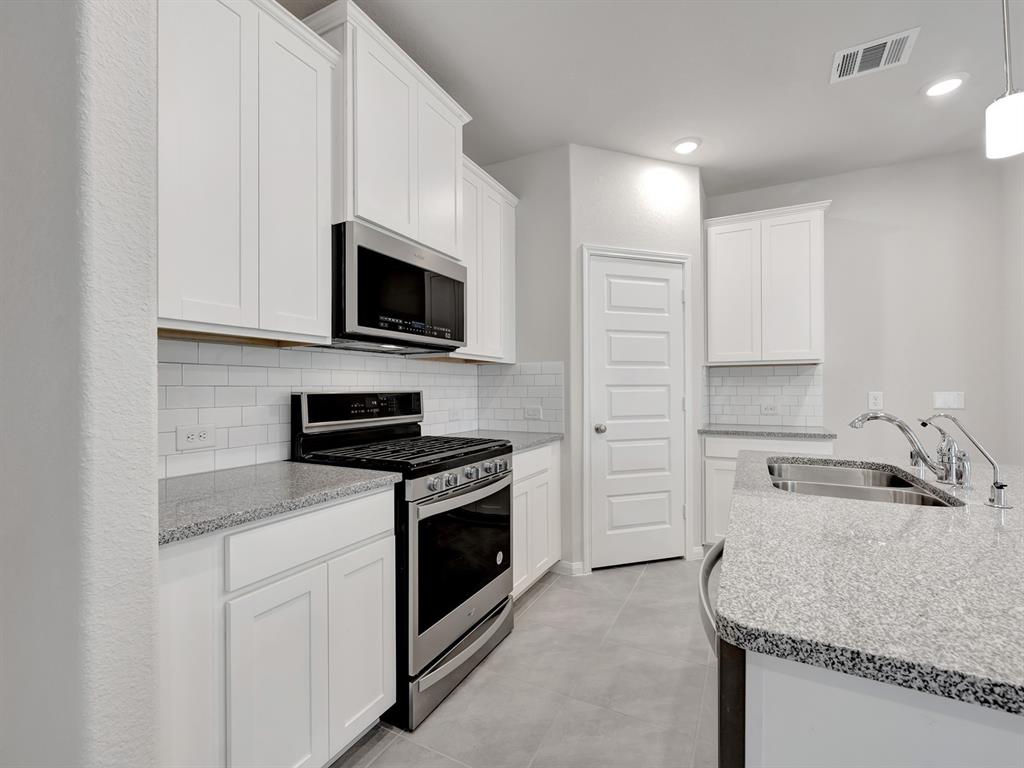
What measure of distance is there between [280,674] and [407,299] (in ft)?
4.54

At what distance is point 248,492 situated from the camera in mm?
1415

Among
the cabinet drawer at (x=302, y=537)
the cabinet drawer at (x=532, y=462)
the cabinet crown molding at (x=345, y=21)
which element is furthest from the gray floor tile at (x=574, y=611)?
the cabinet crown molding at (x=345, y=21)

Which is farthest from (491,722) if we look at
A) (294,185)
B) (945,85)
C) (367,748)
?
(945,85)

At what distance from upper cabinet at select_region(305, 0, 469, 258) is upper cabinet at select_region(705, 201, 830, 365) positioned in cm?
216

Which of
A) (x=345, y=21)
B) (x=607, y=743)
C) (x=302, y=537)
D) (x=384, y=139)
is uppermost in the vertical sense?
(x=345, y=21)

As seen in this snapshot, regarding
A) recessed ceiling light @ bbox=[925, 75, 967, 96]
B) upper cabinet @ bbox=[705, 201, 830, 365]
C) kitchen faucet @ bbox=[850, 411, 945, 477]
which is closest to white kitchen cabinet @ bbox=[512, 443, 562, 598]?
kitchen faucet @ bbox=[850, 411, 945, 477]

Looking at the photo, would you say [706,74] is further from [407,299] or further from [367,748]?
[367,748]

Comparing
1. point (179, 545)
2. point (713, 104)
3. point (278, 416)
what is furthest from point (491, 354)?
point (179, 545)

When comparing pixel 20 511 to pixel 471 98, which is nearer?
pixel 20 511

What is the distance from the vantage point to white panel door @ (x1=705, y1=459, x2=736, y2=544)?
3508mm

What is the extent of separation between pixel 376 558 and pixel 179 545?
64 centimetres

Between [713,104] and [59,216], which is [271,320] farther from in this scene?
[713,104]

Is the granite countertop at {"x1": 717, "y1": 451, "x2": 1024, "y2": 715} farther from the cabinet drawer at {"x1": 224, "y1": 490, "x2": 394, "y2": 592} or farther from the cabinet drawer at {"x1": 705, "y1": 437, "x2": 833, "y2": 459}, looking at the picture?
the cabinet drawer at {"x1": 705, "y1": 437, "x2": 833, "y2": 459}

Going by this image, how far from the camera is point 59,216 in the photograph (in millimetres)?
754
